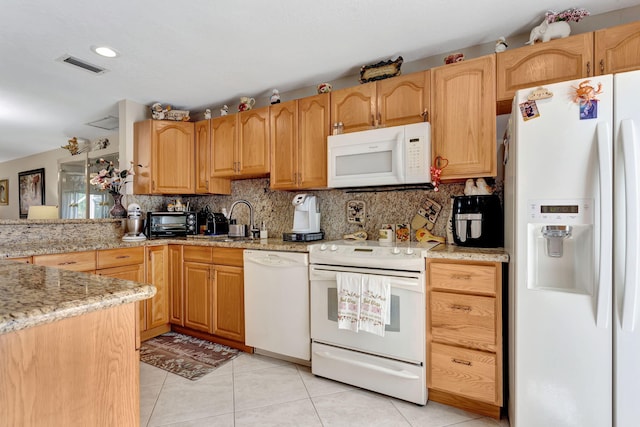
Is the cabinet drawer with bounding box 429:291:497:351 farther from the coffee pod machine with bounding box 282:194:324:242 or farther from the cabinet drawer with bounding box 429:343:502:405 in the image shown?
the coffee pod machine with bounding box 282:194:324:242

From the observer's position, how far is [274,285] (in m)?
2.49

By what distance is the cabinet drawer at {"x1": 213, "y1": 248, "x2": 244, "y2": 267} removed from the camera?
8.86 ft

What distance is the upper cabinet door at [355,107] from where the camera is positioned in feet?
Answer: 7.98

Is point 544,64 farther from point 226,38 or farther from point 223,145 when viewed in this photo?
point 223,145

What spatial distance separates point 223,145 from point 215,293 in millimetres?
1432

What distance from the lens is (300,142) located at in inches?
108

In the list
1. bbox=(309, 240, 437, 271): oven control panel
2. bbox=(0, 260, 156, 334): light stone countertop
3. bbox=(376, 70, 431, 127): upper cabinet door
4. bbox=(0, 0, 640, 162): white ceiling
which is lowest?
bbox=(309, 240, 437, 271): oven control panel

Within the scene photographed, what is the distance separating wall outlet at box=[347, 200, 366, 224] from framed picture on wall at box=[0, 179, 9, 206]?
8183 mm

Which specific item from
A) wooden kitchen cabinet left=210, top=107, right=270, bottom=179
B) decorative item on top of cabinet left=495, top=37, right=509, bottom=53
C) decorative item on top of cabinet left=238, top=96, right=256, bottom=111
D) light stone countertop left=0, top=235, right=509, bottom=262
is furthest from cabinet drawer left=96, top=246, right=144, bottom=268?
decorative item on top of cabinet left=495, top=37, right=509, bottom=53

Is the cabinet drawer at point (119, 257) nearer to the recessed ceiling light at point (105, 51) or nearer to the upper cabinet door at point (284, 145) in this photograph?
the upper cabinet door at point (284, 145)

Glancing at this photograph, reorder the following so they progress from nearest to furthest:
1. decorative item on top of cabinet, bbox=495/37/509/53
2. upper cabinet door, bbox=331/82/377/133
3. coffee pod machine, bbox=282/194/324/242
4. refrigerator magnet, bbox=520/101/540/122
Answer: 1. refrigerator magnet, bbox=520/101/540/122
2. decorative item on top of cabinet, bbox=495/37/509/53
3. upper cabinet door, bbox=331/82/377/133
4. coffee pod machine, bbox=282/194/324/242

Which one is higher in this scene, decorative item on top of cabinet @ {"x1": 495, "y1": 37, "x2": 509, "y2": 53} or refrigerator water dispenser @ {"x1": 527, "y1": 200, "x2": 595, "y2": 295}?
decorative item on top of cabinet @ {"x1": 495, "y1": 37, "x2": 509, "y2": 53}

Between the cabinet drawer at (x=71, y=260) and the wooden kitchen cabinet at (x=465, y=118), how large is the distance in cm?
270

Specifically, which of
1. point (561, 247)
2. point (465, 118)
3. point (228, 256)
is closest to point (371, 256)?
point (561, 247)
